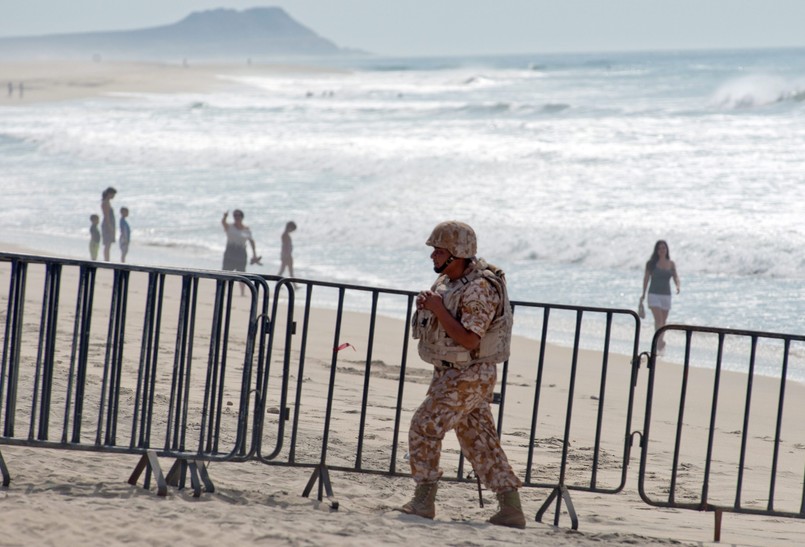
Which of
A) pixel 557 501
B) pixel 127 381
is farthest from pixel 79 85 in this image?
pixel 557 501

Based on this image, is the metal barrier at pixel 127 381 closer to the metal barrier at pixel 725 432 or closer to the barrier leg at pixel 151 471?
the barrier leg at pixel 151 471

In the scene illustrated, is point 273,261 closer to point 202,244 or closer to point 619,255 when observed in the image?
point 202,244

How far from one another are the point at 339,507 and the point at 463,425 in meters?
0.85

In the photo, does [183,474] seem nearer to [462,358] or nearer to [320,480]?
[320,480]

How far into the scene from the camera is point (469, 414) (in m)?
5.27

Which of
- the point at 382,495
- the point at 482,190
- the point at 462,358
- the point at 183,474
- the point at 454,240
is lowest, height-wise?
the point at 382,495

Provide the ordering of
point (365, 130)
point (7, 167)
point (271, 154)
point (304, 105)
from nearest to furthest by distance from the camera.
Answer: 1. point (7, 167)
2. point (271, 154)
3. point (365, 130)
4. point (304, 105)

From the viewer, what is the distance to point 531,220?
2192 cm

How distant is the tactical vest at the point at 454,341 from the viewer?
505 centimetres

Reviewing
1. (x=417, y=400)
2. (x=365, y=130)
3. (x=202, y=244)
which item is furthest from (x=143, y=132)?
(x=417, y=400)

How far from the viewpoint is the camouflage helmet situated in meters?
5.01

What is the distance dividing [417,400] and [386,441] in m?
1.52

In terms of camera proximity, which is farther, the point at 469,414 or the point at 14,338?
the point at 14,338

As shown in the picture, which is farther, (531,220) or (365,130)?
(365,130)
